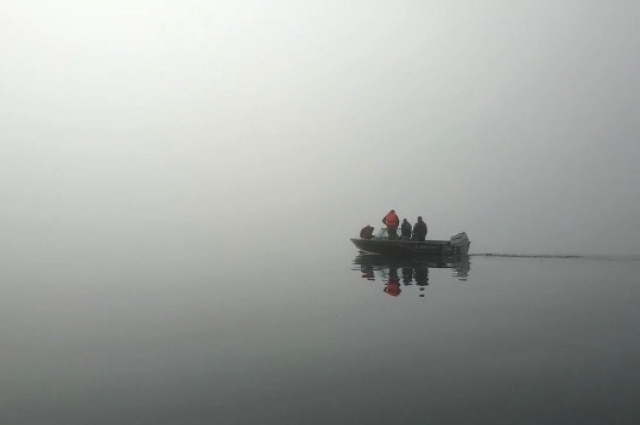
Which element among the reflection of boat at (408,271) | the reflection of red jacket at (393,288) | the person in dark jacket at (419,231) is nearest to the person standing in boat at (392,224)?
the person in dark jacket at (419,231)

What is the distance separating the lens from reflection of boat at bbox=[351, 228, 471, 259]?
36.0 m

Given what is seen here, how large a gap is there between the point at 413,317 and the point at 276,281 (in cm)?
1565

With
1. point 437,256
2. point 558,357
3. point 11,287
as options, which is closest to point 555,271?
point 437,256

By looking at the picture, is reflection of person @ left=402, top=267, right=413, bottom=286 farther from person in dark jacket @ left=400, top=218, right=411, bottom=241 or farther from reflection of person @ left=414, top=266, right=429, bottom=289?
person in dark jacket @ left=400, top=218, right=411, bottom=241

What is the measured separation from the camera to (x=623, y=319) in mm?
16391

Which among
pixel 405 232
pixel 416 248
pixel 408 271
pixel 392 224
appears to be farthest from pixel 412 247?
pixel 408 271

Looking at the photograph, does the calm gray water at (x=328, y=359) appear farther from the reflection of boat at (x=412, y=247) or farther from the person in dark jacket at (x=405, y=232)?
the person in dark jacket at (x=405, y=232)

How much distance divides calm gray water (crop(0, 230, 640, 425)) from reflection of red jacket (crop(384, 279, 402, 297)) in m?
0.28

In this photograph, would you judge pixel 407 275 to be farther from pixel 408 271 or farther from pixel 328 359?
pixel 328 359

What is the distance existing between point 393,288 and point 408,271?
9.75 metres

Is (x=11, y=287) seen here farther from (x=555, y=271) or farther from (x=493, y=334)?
(x=555, y=271)

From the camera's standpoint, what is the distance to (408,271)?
33.1 metres

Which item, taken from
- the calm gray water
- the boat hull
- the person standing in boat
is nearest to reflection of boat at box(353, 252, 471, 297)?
the boat hull

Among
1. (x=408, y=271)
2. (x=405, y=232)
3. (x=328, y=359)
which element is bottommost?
(x=328, y=359)
